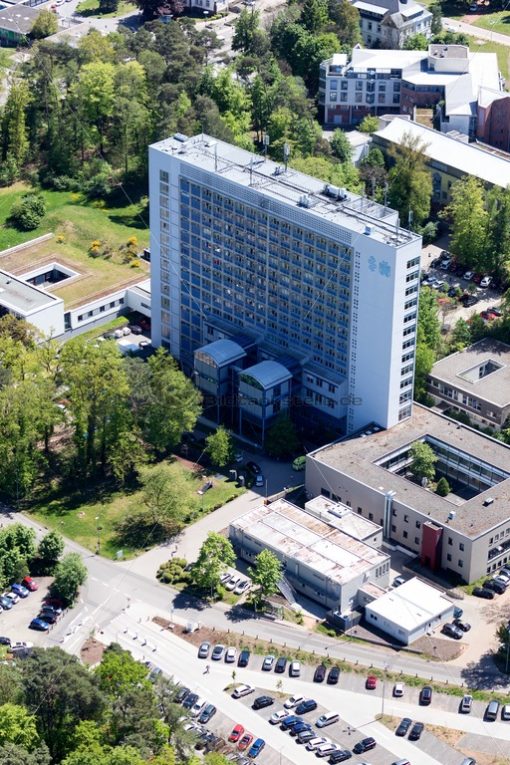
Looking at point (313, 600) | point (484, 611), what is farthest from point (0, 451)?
point (484, 611)

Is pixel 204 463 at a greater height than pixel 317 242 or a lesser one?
lesser

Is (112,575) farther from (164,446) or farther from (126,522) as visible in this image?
(164,446)

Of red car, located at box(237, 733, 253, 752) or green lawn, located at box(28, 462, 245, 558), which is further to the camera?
green lawn, located at box(28, 462, 245, 558)

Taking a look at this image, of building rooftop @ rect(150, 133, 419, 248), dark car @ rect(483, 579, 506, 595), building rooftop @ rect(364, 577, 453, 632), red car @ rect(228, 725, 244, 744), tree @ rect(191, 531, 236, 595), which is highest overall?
building rooftop @ rect(150, 133, 419, 248)

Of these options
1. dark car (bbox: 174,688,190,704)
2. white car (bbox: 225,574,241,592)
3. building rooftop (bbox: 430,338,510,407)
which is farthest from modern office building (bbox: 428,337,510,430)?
dark car (bbox: 174,688,190,704)

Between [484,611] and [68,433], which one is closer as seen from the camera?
[484,611]

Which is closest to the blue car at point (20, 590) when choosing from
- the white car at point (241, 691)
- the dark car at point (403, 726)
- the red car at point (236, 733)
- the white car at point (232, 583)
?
the white car at point (232, 583)

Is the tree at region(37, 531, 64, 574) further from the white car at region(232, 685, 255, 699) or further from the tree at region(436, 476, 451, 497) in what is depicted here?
the tree at region(436, 476, 451, 497)
